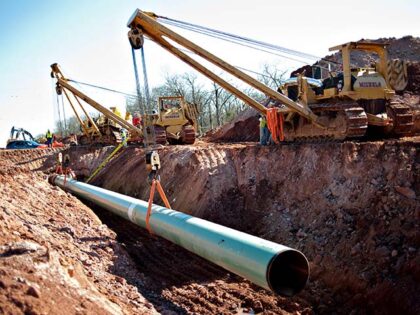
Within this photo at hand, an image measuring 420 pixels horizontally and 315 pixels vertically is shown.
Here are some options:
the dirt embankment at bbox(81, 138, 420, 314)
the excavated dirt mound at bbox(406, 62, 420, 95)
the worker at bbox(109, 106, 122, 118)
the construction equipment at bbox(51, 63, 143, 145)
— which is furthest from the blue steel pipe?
the excavated dirt mound at bbox(406, 62, 420, 95)

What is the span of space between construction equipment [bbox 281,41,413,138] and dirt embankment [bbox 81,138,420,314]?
4.84 feet

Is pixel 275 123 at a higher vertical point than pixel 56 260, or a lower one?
higher

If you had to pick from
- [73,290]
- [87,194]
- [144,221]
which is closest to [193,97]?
[87,194]

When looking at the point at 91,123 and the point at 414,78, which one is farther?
the point at 91,123

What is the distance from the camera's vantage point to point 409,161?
7980 mm

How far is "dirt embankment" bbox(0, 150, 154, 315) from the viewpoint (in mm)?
4141

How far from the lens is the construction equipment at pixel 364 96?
35.3 ft

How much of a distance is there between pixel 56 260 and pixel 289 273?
319 centimetres

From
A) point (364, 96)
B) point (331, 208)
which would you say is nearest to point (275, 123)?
point (364, 96)

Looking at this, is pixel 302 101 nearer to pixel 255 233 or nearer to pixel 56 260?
pixel 255 233

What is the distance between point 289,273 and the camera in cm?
565

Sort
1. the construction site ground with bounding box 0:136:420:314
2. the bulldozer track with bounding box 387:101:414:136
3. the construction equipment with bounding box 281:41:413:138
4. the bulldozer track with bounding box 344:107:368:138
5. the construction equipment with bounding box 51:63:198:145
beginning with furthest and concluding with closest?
the construction equipment with bounding box 51:63:198:145 → the bulldozer track with bounding box 387:101:414:136 → the construction equipment with bounding box 281:41:413:138 → the bulldozer track with bounding box 344:107:368:138 → the construction site ground with bounding box 0:136:420:314

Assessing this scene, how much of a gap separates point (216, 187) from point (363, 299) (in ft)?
19.1

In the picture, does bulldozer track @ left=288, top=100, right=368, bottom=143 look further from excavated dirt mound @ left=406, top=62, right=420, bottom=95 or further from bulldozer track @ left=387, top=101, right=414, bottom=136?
excavated dirt mound @ left=406, top=62, right=420, bottom=95
